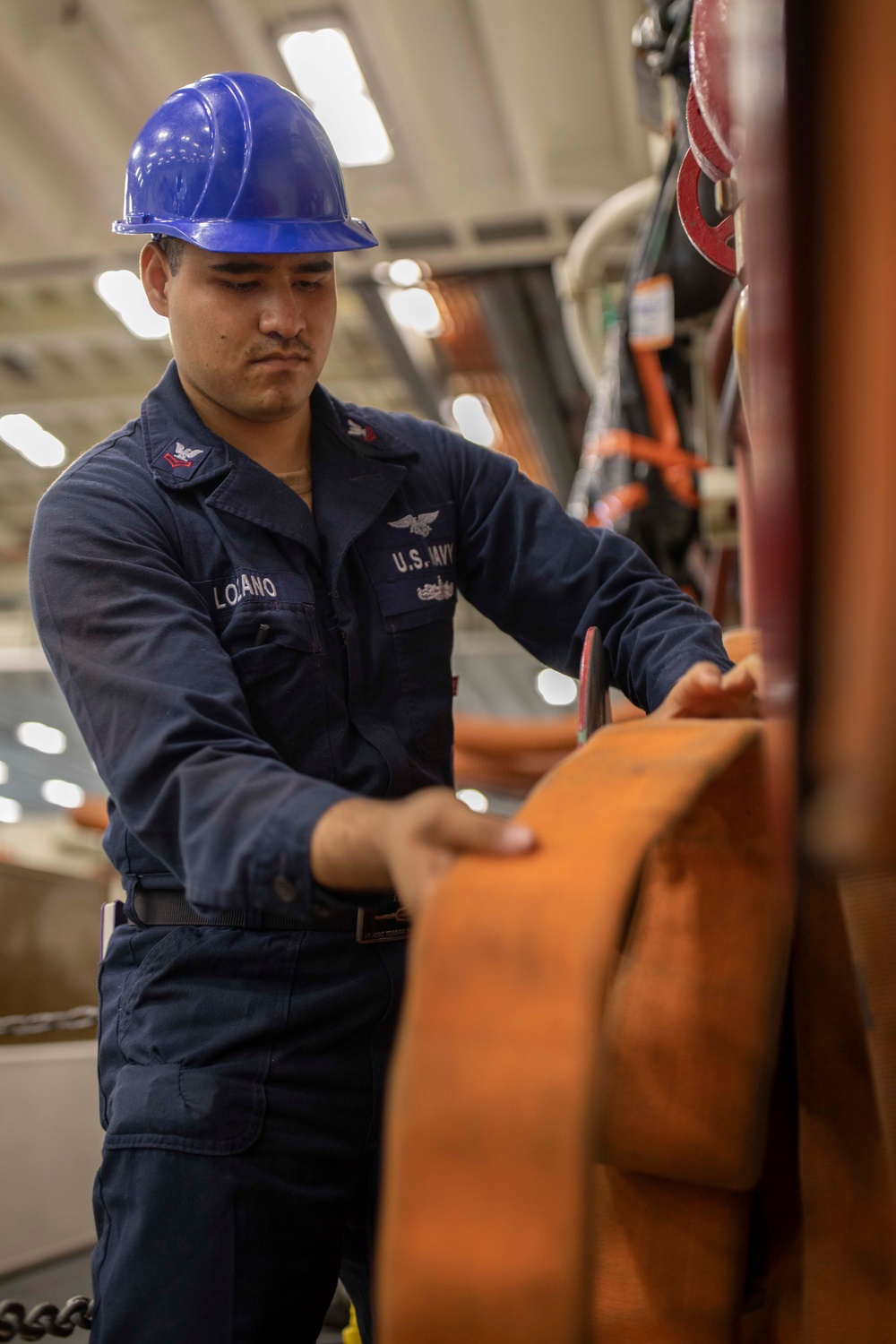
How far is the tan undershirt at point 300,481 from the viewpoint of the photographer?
172cm

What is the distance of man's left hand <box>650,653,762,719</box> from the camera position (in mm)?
1163

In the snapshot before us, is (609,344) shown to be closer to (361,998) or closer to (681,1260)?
(361,998)

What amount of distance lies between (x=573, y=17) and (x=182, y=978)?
4.68 metres

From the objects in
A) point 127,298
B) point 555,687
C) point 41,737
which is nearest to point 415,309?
point 127,298

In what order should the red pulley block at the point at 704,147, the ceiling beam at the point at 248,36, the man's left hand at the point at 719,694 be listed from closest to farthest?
the man's left hand at the point at 719,694, the red pulley block at the point at 704,147, the ceiling beam at the point at 248,36

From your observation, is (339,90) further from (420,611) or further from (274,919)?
(274,919)

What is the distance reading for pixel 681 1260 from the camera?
1049 millimetres

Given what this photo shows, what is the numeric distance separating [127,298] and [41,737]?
10941 mm

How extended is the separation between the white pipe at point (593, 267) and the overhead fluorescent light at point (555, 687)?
8569mm

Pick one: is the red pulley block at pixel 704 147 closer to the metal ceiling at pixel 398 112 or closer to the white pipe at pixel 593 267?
the white pipe at pixel 593 267

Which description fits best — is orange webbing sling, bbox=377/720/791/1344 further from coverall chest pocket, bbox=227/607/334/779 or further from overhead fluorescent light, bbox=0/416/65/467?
overhead fluorescent light, bbox=0/416/65/467

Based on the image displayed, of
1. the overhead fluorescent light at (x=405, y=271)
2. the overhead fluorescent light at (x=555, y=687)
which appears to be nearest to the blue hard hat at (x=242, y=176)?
the overhead fluorescent light at (x=405, y=271)

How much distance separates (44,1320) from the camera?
189 centimetres

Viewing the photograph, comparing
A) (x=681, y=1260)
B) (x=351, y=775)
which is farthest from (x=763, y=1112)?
(x=351, y=775)
